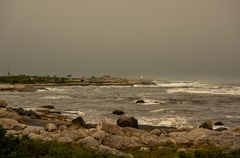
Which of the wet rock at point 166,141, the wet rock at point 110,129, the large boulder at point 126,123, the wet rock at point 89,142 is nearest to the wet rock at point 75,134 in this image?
the wet rock at point 89,142

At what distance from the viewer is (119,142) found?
23.1m

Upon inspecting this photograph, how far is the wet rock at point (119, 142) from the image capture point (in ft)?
74.7

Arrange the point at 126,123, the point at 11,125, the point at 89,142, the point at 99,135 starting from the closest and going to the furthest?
→ the point at 89,142 < the point at 99,135 < the point at 11,125 < the point at 126,123

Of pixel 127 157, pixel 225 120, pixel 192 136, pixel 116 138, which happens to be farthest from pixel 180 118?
pixel 127 157

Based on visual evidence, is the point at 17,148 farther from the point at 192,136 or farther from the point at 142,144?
the point at 192,136

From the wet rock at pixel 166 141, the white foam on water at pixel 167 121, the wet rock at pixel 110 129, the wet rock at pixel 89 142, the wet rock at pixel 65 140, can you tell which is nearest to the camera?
the wet rock at pixel 89 142

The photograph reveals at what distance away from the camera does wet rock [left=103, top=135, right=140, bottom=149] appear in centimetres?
2278

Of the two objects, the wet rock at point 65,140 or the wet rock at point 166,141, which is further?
the wet rock at point 166,141

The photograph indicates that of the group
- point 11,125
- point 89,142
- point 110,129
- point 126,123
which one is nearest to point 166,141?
point 110,129

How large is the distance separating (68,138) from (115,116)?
793 inches

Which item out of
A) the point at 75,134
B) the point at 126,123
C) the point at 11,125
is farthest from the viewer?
the point at 126,123

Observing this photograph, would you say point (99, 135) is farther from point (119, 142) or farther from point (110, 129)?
point (110, 129)

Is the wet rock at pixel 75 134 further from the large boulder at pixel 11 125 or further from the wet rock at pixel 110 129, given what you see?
the large boulder at pixel 11 125

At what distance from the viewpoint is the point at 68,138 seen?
23297 millimetres
